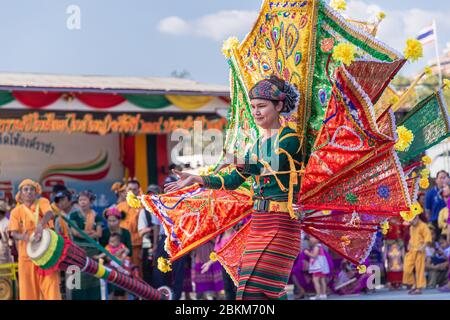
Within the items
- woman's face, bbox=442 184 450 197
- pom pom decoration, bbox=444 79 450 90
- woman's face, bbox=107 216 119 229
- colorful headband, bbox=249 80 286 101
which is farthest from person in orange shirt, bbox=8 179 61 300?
woman's face, bbox=442 184 450 197

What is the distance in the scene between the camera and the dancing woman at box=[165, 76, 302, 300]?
5945mm

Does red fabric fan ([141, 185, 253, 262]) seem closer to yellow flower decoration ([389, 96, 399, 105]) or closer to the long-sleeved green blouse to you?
the long-sleeved green blouse

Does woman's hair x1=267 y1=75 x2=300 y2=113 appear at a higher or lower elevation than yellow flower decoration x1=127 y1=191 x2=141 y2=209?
higher

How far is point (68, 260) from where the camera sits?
9930 millimetres

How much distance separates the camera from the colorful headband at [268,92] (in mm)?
6059

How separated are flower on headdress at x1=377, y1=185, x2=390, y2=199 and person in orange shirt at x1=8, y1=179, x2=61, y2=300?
491cm

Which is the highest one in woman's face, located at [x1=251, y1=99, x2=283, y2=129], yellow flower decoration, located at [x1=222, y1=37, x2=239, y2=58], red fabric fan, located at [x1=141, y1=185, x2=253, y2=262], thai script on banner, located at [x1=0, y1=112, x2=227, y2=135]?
thai script on banner, located at [x1=0, y1=112, x2=227, y2=135]

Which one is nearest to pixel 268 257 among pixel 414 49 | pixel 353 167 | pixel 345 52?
pixel 353 167

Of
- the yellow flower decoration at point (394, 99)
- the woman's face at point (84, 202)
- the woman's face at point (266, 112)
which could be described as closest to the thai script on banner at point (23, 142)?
the woman's face at point (84, 202)

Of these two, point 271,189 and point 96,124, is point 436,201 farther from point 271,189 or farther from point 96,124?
point 271,189

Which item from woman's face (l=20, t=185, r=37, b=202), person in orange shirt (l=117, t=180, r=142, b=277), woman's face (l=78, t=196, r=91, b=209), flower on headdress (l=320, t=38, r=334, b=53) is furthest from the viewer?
person in orange shirt (l=117, t=180, r=142, b=277)

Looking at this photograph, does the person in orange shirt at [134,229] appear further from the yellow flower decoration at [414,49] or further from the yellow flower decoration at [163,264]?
the yellow flower decoration at [414,49]

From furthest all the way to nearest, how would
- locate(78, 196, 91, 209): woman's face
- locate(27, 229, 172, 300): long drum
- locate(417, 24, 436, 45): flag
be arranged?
locate(417, 24, 436, 45): flag < locate(78, 196, 91, 209): woman's face < locate(27, 229, 172, 300): long drum
